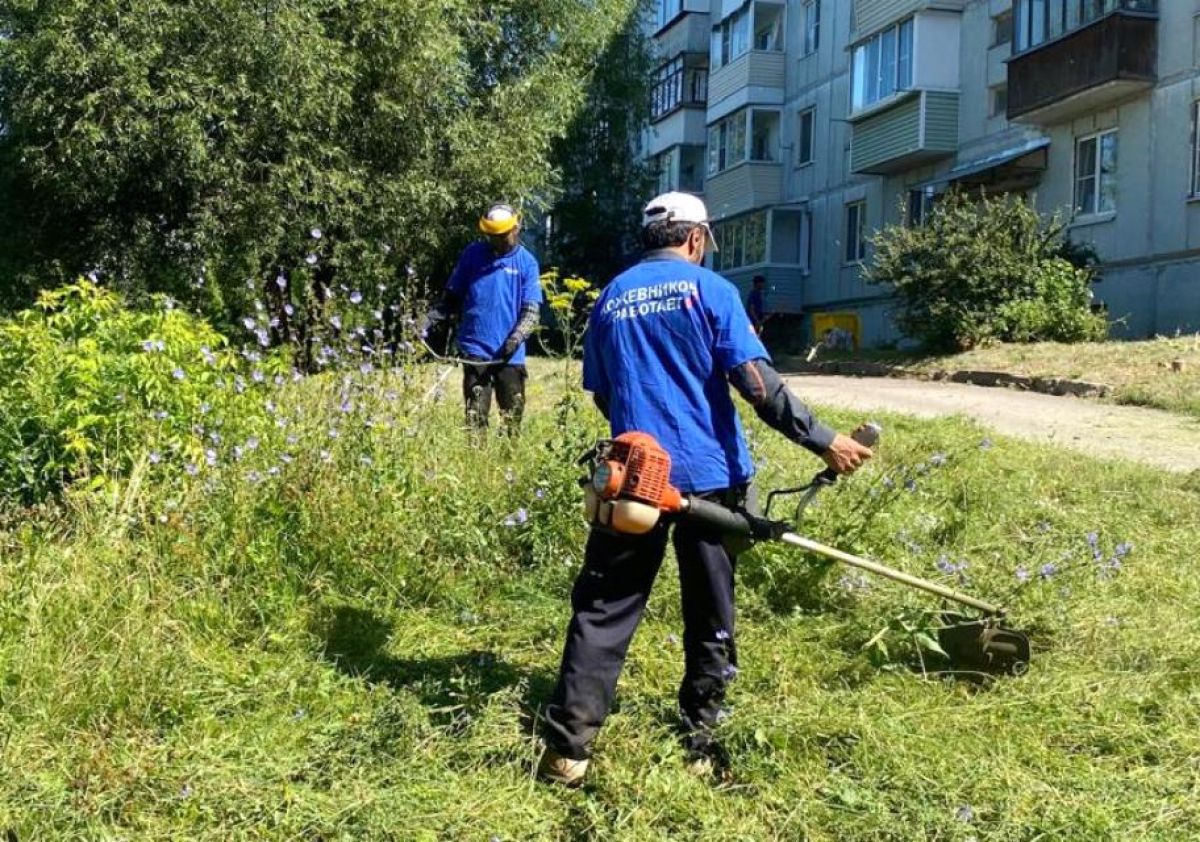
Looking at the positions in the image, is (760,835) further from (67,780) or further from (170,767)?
(67,780)

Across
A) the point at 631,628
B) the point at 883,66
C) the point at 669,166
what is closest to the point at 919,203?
the point at 883,66

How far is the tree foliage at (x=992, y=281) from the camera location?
16578mm

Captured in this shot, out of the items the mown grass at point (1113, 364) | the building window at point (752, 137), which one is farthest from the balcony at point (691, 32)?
the mown grass at point (1113, 364)

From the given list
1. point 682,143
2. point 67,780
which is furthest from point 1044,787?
point 682,143

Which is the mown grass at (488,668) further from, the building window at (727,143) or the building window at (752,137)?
the building window at (727,143)

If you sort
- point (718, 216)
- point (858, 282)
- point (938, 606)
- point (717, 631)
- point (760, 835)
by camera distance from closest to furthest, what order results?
point (760, 835) → point (717, 631) → point (938, 606) → point (858, 282) → point (718, 216)

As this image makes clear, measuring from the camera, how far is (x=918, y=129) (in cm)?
2400

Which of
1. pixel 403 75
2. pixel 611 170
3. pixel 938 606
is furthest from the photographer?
pixel 611 170

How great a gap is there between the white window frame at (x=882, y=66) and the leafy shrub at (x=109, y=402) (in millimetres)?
21474

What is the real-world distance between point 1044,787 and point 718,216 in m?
30.9

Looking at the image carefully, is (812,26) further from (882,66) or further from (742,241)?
(742,241)

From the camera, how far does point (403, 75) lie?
1772 centimetres

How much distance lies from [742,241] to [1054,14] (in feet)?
42.6

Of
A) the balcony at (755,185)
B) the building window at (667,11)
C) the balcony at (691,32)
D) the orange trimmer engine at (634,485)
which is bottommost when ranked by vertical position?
the orange trimmer engine at (634,485)
